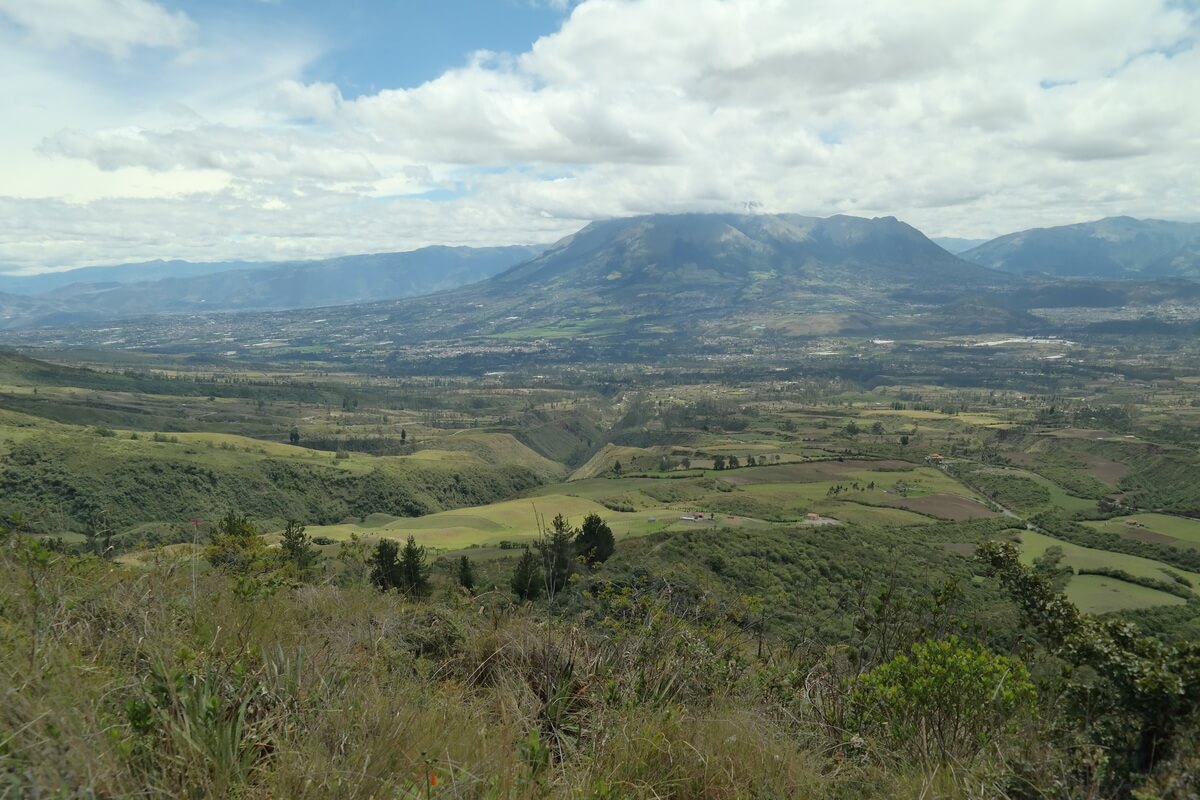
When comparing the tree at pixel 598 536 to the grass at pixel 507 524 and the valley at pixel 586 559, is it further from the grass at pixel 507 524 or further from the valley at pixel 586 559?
the grass at pixel 507 524

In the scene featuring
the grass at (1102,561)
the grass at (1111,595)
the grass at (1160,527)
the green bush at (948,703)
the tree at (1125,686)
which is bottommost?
the grass at (1160,527)

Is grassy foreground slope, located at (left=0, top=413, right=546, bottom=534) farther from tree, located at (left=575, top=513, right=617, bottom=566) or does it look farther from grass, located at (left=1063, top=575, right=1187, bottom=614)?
grass, located at (left=1063, top=575, right=1187, bottom=614)

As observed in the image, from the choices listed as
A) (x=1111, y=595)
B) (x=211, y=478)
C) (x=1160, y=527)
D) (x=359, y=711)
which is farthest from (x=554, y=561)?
(x=211, y=478)

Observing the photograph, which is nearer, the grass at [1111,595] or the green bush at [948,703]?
the green bush at [948,703]

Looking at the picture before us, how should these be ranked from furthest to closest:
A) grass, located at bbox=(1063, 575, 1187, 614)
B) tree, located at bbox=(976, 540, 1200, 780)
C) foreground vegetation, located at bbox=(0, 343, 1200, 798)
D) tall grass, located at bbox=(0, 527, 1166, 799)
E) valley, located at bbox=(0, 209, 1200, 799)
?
grass, located at bbox=(1063, 575, 1187, 614) → valley, located at bbox=(0, 209, 1200, 799) → tree, located at bbox=(976, 540, 1200, 780) → foreground vegetation, located at bbox=(0, 343, 1200, 798) → tall grass, located at bbox=(0, 527, 1166, 799)

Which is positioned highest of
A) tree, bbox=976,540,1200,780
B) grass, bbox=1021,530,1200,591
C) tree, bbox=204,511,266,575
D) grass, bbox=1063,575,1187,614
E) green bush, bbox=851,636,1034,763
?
tree, bbox=976,540,1200,780

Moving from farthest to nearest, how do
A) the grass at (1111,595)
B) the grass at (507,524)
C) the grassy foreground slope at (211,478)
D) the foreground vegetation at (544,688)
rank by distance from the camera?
1. the grassy foreground slope at (211,478)
2. the grass at (507,524)
3. the grass at (1111,595)
4. the foreground vegetation at (544,688)

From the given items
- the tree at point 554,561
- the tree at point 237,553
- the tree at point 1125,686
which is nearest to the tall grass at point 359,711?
the tree at point 554,561

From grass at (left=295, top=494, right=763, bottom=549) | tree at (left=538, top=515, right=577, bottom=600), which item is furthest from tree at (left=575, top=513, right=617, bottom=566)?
tree at (left=538, top=515, right=577, bottom=600)

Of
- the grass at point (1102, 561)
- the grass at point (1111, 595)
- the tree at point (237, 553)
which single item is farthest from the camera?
the grass at point (1102, 561)

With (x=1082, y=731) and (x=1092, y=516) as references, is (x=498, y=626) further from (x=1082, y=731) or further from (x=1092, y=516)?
(x=1092, y=516)

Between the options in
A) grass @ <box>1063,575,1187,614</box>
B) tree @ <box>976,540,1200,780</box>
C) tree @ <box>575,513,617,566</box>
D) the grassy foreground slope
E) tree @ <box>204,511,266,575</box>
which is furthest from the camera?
the grassy foreground slope

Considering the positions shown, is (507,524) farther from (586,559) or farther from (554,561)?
(554,561)

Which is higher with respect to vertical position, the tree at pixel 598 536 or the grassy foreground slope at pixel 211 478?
the tree at pixel 598 536
